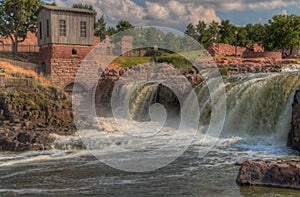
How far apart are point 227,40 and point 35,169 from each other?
44142 millimetres

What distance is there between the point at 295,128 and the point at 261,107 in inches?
119

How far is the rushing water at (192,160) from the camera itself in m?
9.37

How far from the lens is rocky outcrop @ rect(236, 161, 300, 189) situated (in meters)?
9.02

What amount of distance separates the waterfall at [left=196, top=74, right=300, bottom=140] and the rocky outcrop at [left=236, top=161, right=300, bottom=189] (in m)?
5.98

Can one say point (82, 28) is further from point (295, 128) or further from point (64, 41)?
point (295, 128)

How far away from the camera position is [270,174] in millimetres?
9320

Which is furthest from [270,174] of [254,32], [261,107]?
[254,32]

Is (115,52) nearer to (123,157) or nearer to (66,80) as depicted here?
(66,80)

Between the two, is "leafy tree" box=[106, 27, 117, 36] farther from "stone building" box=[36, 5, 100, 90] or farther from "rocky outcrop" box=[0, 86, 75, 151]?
"rocky outcrop" box=[0, 86, 75, 151]

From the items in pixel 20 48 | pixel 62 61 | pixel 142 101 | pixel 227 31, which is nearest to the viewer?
pixel 142 101

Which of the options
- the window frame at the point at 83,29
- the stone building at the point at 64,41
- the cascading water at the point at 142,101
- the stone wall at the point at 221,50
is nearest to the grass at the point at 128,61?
the stone building at the point at 64,41

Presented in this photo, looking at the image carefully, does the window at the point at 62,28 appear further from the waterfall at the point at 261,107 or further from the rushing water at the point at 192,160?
the waterfall at the point at 261,107

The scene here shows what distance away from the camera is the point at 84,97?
28797 mm

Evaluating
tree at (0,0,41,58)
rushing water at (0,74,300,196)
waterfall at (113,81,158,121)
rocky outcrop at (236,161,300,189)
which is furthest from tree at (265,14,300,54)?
rocky outcrop at (236,161,300,189)
